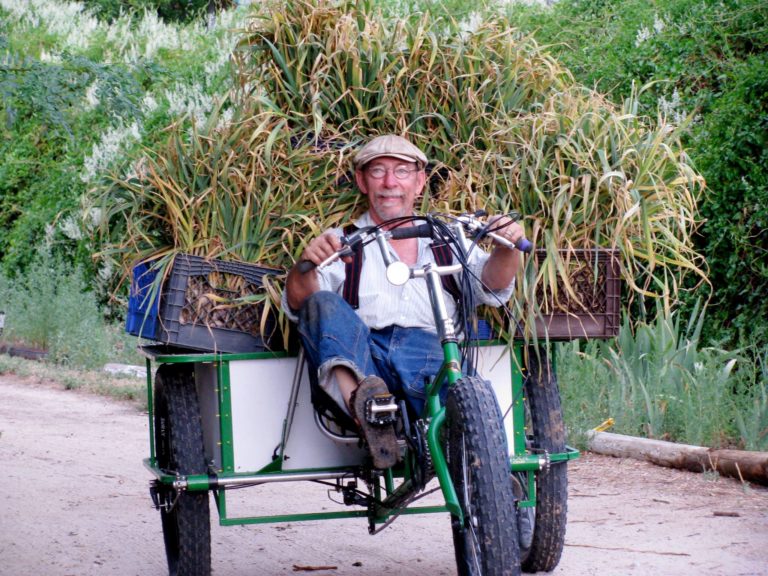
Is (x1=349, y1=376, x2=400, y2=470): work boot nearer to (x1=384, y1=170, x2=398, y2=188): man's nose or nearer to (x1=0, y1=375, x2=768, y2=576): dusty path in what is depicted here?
(x1=384, y1=170, x2=398, y2=188): man's nose

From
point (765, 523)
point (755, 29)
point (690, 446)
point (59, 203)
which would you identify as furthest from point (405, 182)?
point (59, 203)

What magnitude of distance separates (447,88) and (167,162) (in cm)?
120

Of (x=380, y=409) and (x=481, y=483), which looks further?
(x=380, y=409)

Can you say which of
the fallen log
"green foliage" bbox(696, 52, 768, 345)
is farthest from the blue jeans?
"green foliage" bbox(696, 52, 768, 345)

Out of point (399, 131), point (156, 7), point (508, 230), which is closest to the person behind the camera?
point (508, 230)

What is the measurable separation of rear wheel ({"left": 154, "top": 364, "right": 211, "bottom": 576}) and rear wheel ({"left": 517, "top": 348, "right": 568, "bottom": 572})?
4.01ft

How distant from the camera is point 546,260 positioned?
4.21 metres

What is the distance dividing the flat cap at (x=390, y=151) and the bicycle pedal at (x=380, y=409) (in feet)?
3.35

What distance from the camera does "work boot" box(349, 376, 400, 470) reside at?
3824 millimetres

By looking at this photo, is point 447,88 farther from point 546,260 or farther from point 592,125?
point 546,260

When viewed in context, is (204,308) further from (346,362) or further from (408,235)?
(408,235)

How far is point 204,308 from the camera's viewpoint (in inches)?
166

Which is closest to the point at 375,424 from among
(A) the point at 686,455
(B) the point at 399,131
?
(B) the point at 399,131

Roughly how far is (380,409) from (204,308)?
32.9 inches
